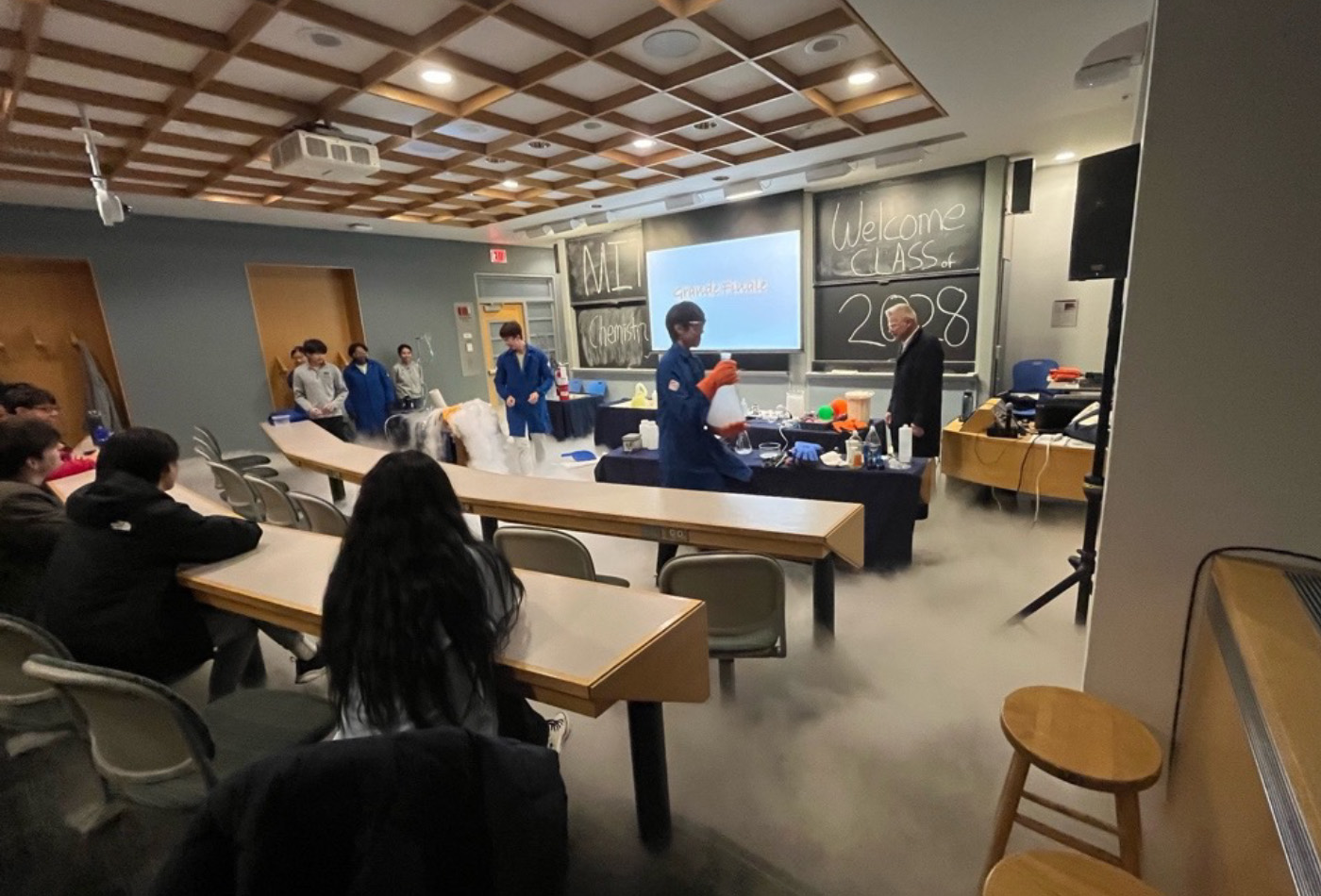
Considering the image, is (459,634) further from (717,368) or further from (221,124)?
(221,124)

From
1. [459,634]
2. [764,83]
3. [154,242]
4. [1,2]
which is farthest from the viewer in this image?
[154,242]

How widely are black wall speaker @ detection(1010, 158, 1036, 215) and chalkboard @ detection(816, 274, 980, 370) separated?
2.13 ft

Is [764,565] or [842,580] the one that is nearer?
[764,565]

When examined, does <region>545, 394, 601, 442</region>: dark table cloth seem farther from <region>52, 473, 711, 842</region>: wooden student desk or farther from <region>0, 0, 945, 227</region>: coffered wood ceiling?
<region>52, 473, 711, 842</region>: wooden student desk

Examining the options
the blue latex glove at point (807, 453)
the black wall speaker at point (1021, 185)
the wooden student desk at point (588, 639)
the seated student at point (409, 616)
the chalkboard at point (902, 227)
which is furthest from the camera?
the chalkboard at point (902, 227)

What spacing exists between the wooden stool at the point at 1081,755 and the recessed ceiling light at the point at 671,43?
10.1 feet

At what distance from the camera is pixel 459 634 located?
1130mm

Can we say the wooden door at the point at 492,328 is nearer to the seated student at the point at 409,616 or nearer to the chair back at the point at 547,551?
the chair back at the point at 547,551

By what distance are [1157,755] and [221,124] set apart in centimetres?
522

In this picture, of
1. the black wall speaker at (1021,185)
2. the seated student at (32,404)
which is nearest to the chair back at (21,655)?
the seated student at (32,404)

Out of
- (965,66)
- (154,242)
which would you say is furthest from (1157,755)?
(154,242)

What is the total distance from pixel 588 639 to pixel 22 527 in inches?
77.5

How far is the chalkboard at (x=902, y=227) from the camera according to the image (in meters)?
5.12

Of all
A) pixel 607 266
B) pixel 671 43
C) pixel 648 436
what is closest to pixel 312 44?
pixel 671 43
